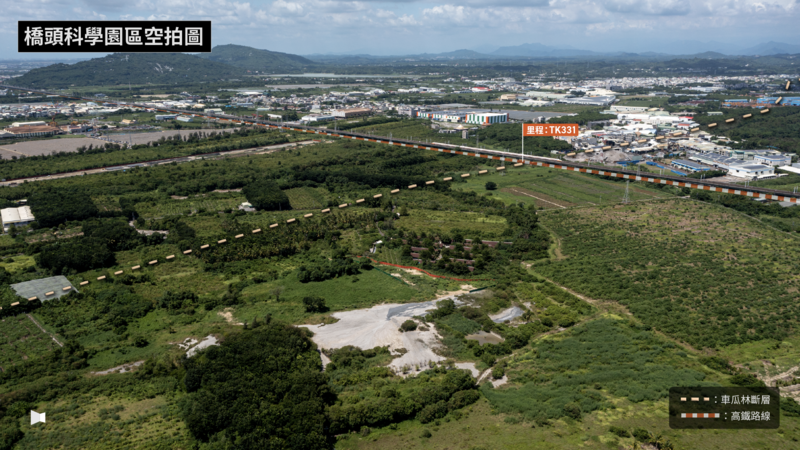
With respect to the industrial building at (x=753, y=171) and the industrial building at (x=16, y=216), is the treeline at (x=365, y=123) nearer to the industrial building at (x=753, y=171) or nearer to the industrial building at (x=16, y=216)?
the industrial building at (x=16, y=216)

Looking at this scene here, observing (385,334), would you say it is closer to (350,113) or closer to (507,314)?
(507,314)

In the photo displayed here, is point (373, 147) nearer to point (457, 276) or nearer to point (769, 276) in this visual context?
point (457, 276)

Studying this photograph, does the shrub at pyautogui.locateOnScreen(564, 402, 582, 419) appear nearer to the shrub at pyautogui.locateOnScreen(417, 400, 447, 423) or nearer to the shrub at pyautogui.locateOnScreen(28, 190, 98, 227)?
the shrub at pyautogui.locateOnScreen(417, 400, 447, 423)

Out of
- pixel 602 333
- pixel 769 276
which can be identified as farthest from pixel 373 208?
pixel 769 276

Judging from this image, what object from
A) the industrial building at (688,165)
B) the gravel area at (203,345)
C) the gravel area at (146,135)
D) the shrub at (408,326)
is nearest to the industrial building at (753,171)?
the industrial building at (688,165)

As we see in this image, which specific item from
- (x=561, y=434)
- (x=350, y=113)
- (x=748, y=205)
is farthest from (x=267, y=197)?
(x=350, y=113)
